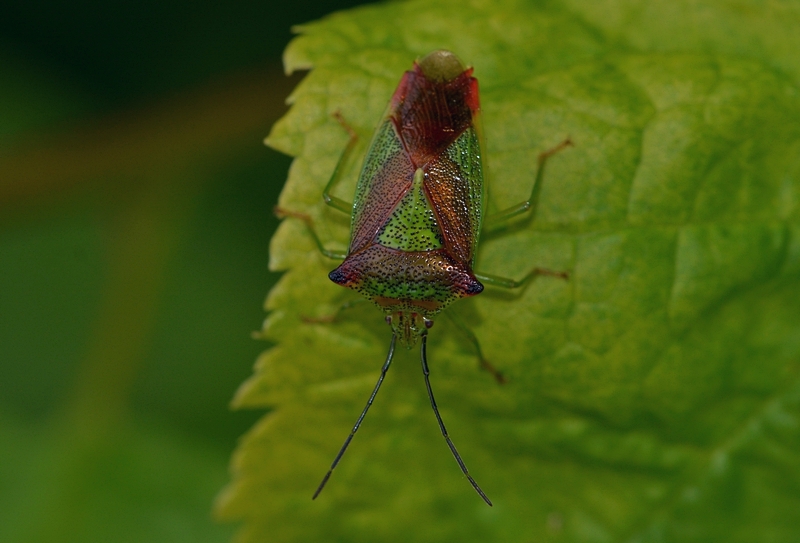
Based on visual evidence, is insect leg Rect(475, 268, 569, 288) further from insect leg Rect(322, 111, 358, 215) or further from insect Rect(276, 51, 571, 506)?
insect leg Rect(322, 111, 358, 215)

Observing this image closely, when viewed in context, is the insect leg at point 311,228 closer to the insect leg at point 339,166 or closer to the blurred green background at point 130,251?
the insect leg at point 339,166

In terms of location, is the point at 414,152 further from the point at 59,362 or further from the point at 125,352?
the point at 59,362

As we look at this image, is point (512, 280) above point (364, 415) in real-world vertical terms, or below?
above

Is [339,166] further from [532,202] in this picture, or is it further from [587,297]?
[587,297]

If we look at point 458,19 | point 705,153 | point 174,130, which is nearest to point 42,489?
point 174,130

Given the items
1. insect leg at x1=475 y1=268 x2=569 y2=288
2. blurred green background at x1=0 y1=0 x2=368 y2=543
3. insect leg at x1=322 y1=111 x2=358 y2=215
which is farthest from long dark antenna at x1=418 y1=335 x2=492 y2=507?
blurred green background at x1=0 y1=0 x2=368 y2=543

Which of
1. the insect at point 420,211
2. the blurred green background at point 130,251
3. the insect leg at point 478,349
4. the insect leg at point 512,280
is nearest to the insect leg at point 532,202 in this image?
the insect at point 420,211

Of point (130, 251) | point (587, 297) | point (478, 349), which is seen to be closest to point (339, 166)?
point (478, 349)

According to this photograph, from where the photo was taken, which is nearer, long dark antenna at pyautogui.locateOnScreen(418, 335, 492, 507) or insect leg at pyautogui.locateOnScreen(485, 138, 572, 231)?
insect leg at pyautogui.locateOnScreen(485, 138, 572, 231)

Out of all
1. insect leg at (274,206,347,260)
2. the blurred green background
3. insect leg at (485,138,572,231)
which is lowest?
the blurred green background
